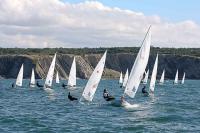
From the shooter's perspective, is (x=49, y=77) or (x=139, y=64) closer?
(x=139, y=64)

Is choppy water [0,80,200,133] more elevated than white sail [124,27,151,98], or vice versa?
white sail [124,27,151,98]

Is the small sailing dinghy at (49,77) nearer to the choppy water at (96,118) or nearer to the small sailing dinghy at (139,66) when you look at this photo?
the choppy water at (96,118)

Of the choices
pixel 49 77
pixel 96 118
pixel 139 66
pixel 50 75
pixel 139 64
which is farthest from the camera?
pixel 49 77

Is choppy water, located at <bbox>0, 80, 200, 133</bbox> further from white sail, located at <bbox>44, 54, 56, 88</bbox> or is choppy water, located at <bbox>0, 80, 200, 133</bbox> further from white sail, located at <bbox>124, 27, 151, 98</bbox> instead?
white sail, located at <bbox>44, 54, 56, 88</bbox>

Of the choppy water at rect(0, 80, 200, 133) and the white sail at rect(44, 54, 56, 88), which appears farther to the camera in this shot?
the white sail at rect(44, 54, 56, 88)

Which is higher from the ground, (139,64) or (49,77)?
(139,64)

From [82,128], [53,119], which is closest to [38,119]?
[53,119]

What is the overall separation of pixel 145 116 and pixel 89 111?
5.38 metres

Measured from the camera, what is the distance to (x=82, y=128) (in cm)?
3559

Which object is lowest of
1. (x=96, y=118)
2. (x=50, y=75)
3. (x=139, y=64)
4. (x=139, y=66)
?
(x=96, y=118)

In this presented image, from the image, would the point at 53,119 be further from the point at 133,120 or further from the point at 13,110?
the point at 13,110

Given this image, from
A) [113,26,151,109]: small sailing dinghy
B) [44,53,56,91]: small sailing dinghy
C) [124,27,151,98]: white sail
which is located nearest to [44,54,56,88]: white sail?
[44,53,56,91]: small sailing dinghy

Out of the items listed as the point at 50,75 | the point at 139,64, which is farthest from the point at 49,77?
the point at 139,64

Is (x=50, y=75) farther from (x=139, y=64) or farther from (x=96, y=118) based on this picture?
(x=96, y=118)
